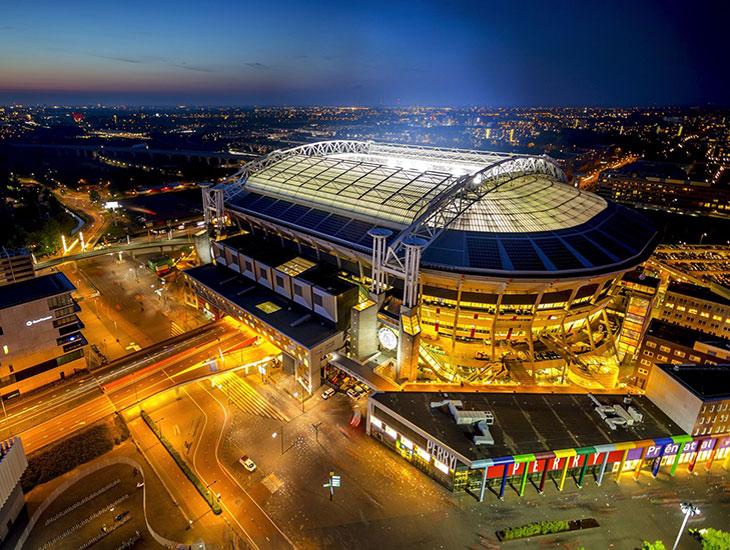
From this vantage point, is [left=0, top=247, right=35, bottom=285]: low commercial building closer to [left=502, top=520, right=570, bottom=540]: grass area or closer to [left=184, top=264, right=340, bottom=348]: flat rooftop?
[left=184, top=264, right=340, bottom=348]: flat rooftop

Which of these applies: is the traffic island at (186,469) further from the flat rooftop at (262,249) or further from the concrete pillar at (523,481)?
the concrete pillar at (523,481)

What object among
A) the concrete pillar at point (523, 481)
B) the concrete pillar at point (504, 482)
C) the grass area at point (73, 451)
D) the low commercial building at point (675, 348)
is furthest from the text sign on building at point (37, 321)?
the low commercial building at point (675, 348)

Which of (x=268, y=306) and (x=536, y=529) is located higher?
(x=268, y=306)

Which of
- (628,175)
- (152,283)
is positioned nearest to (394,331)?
(152,283)

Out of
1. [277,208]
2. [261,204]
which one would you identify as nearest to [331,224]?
[277,208]

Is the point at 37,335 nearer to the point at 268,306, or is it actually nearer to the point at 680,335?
the point at 268,306

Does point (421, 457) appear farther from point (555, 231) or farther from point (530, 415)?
point (555, 231)
